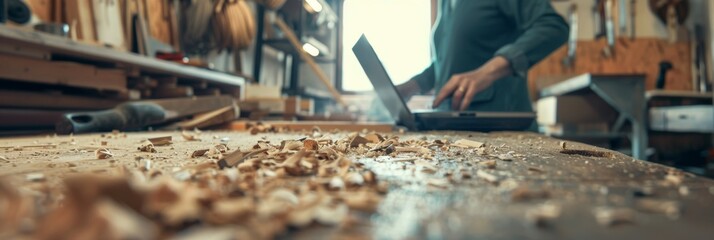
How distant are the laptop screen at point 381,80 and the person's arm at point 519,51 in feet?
0.54

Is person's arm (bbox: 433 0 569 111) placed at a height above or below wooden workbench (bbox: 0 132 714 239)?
above

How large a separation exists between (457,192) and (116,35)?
2833 millimetres

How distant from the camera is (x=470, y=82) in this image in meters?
1.77

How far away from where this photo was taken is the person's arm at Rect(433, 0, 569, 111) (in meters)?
1.78

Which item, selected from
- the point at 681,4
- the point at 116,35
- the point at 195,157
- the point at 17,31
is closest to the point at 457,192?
the point at 195,157

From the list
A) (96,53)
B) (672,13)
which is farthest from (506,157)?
(672,13)

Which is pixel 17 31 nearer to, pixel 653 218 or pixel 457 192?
pixel 457 192

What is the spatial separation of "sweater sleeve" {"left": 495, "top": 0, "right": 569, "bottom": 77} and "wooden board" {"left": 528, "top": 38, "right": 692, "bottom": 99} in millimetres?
3289

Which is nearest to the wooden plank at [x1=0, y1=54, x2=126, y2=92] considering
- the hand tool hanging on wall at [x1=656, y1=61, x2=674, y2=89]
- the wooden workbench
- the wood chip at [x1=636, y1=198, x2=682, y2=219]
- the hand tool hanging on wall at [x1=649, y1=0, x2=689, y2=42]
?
the wooden workbench

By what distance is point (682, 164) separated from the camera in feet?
13.7

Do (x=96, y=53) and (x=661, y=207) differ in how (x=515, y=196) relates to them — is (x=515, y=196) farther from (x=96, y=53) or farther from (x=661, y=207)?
(x=96, y=53)

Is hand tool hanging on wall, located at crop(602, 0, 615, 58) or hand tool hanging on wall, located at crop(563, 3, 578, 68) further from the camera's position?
hand tool hanging on wall, located at crop(563, 3, 578, 68)

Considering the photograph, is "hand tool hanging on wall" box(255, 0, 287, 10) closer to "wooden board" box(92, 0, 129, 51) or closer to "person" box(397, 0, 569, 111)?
"wooden board" box(92, 0, 129, 51)

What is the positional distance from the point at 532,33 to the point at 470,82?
15.0 inches
